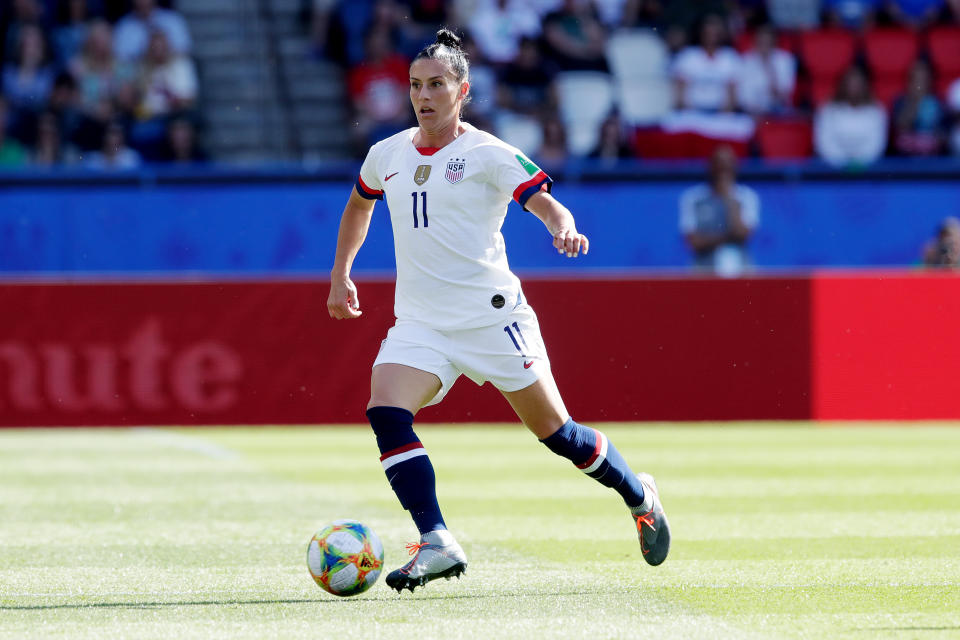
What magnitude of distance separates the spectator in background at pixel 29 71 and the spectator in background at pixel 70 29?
1.31 ft

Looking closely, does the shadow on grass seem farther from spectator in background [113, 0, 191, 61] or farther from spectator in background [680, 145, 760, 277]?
spectator in background [113, 0, 191, 61]

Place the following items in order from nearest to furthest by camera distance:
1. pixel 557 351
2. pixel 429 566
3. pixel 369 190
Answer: pixel 429 566 < pixel 369 190 < pixel 557 351

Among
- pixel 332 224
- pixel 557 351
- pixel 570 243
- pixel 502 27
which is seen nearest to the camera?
pixel 570 243

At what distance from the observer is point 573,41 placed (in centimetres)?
1838

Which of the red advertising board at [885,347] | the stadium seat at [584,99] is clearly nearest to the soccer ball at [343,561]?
the red advertising board at [885,347]

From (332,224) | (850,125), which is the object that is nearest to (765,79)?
(850,125)

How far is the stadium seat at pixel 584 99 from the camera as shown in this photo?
17.9 metres

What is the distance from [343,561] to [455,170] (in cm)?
156

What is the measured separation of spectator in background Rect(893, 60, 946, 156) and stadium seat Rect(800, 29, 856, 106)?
1.03 m

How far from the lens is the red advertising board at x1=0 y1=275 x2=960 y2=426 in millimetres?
13008

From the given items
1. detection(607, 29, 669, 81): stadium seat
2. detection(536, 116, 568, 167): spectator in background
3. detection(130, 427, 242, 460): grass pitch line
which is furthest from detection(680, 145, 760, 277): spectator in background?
detection(130, 427, 242, 460): grass pitch line

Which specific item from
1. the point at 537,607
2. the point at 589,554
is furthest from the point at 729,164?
the point at 537,607

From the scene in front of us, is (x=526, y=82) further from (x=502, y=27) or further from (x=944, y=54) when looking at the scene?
(x=944, y=54)

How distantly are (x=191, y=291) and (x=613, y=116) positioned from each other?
575 centimetres
